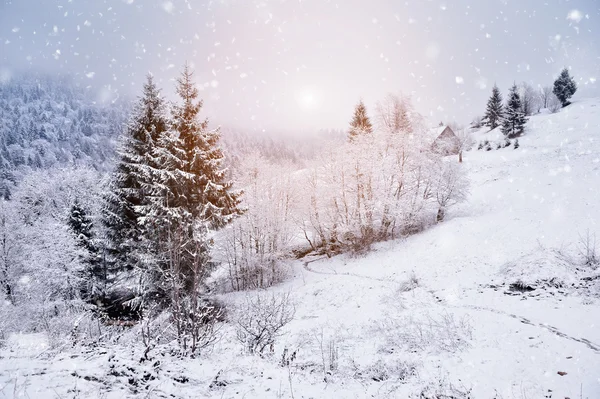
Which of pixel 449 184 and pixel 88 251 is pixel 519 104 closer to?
pixel 449 184

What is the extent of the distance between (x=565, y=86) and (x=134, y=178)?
86.7m

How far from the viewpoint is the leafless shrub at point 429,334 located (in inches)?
325

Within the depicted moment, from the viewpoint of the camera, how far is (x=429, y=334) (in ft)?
29.9

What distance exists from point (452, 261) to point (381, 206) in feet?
37.1

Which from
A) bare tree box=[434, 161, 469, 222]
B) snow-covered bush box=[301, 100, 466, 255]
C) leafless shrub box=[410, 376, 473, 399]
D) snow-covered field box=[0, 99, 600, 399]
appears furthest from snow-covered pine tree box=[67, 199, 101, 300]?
bare tree box=[434, 161, 469, 222]

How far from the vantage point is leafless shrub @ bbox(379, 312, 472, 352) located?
8266mm

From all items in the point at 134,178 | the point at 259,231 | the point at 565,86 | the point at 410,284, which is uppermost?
the point at 565,86

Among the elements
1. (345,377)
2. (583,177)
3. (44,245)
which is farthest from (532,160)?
(44,245)

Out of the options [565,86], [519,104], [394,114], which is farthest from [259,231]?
[565,86]

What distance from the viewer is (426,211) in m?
30.1

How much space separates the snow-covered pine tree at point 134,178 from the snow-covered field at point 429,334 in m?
8.34

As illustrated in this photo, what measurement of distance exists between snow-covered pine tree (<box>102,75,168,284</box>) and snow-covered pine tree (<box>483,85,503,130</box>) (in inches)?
2759

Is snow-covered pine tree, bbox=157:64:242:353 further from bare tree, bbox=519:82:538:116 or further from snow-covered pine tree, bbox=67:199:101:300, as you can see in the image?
bare tree, bbox=519:82:538:116

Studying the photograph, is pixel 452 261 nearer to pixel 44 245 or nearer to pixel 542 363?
pixel 542 363
